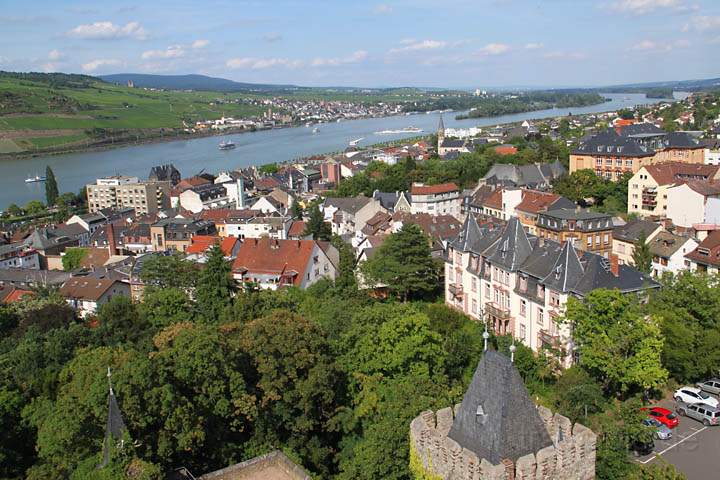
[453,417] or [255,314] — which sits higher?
[453,417]

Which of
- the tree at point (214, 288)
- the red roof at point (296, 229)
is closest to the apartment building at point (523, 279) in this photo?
the tree at point (214, 288)

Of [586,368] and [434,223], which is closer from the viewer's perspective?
[586,368]

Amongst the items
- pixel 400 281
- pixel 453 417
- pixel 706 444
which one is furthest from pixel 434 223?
pixel 453 417

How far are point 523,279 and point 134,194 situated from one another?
5790 cm

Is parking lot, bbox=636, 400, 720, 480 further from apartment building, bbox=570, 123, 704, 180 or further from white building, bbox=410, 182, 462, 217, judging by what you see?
apartment building, bbox=570, 123, 704, 180

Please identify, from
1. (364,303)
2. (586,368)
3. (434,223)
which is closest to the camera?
(586,368)

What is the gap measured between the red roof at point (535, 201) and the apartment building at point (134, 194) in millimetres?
41648

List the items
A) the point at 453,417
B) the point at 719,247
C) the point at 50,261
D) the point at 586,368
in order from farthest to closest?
the point at 50,261 → the point at 719,247 → the point at 586,368 → the point at 453,417

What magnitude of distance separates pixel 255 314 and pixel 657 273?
66.4 ft

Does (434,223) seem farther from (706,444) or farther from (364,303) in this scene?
(706,444)

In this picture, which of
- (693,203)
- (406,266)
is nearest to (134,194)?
(406,266)

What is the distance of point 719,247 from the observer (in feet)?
105

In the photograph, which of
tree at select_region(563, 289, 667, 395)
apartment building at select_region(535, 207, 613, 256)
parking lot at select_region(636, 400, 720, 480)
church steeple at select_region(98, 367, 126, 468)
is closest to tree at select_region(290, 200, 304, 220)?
apartment building at select_region(535, 207, 613, 256)

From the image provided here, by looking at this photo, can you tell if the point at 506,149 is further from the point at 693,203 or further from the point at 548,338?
the point at 548,338
